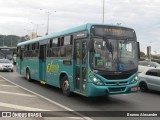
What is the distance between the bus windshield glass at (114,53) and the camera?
10.8 metres

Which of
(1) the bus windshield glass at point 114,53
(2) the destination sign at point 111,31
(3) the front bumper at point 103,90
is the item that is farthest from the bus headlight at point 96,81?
(2) the destination sign at point 111,31

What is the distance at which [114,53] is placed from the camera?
11.0 metres

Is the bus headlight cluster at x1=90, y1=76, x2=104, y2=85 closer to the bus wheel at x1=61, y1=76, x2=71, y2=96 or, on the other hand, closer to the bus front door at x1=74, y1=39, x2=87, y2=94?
the bus front door at x1=74, y1=39, x2=87, y2=94

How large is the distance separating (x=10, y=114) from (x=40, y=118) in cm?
114

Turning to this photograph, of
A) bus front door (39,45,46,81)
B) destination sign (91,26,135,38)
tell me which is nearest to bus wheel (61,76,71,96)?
destination sign (91,26,135,38)

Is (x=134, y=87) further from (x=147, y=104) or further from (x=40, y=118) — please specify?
(x=40, y=118)

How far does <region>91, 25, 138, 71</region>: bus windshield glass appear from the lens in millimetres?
10770

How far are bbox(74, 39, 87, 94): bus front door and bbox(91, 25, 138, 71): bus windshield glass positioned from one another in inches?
22.1

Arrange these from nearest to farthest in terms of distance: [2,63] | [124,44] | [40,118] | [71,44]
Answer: [40,118] → [124,44] → [71,44] → [2,63]

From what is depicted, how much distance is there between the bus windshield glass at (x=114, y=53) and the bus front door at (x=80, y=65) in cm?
56

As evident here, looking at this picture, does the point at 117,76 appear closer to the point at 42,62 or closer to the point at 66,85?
the point at 66,85

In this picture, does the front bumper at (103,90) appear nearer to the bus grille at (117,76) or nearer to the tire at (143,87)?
the bus grille at (117,76)

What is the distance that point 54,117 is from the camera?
8.61 metres

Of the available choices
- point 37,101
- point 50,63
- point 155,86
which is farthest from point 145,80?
point 37,101
